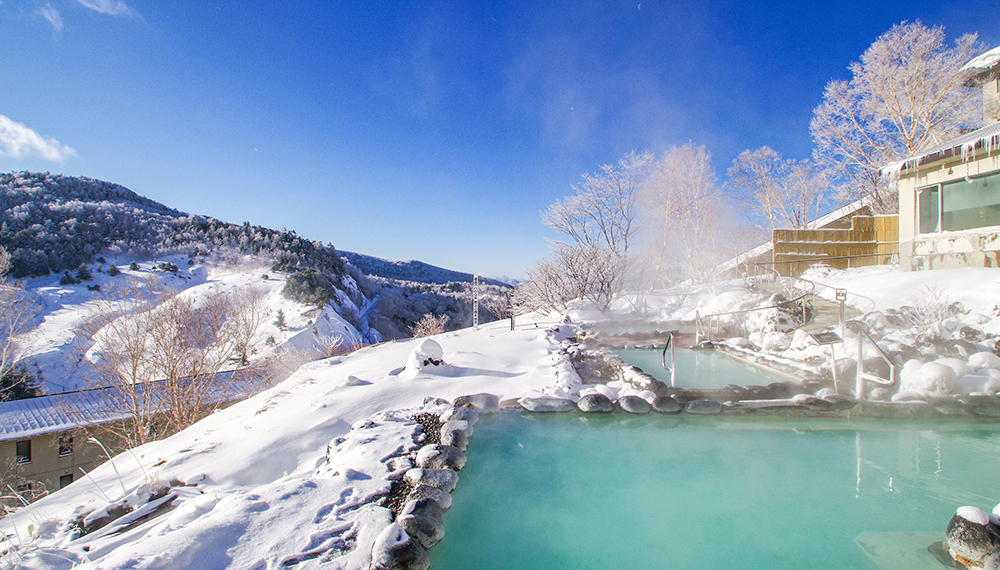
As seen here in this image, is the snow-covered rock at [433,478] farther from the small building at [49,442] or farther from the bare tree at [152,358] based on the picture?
the small building at [49,442]

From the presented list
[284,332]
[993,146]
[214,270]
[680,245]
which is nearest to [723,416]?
[993,146]

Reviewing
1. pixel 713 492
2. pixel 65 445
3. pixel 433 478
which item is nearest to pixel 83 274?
pixel 65 445

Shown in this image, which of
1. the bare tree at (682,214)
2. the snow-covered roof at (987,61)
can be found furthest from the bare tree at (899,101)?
the bare tree at (682,214)

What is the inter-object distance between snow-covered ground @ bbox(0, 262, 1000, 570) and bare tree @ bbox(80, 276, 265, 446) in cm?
736

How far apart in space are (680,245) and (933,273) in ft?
34.4

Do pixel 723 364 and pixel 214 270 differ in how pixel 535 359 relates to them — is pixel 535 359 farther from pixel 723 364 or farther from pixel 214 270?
pixel 214 270

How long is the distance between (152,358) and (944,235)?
806 inches

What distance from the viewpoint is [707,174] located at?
667 inches

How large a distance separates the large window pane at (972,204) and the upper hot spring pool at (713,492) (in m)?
6.17

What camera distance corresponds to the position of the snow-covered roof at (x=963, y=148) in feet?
22.3

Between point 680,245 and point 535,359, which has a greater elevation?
point 680,245

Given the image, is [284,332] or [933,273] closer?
[933,273]

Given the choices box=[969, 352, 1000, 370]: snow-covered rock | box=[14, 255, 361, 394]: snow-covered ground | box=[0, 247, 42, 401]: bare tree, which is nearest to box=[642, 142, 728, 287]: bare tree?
box=[969, 352, 1000, 370]: snow-covered rock

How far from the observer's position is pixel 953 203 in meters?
7.93
